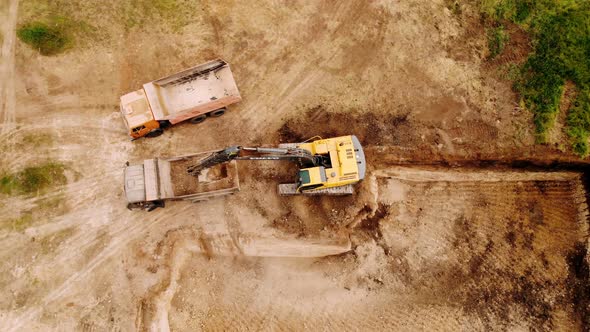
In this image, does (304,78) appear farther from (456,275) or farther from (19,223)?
(19,223)

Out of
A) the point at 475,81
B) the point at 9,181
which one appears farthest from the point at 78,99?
the point at 475,81

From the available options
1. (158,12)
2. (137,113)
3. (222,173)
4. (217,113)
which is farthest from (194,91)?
(158,12)

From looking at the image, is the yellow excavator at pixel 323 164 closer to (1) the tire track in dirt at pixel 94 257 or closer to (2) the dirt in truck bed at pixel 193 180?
(2) the dirt in truck bed at pixel 193 180

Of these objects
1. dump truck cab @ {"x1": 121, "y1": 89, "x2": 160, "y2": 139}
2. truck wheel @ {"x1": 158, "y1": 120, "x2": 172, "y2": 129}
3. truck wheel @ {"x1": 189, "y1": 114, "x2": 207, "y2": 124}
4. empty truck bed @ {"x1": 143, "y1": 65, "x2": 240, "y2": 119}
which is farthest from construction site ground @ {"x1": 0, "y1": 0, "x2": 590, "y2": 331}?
empty truck bed @ {"x1": 143, "y1": 65, "x2": 240, "y2": 119}

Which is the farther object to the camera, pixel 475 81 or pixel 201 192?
pixel 475 81

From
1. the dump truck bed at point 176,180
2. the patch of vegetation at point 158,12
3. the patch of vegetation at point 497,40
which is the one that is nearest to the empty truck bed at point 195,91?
the dump truck bed at point 176,180

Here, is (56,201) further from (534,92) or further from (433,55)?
(534,92)

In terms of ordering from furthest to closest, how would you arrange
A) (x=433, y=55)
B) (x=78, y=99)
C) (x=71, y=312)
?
(x=433, y=55)
(x=78, y=99)
(x=71, y=312)

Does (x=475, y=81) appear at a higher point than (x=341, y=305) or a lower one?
higher
